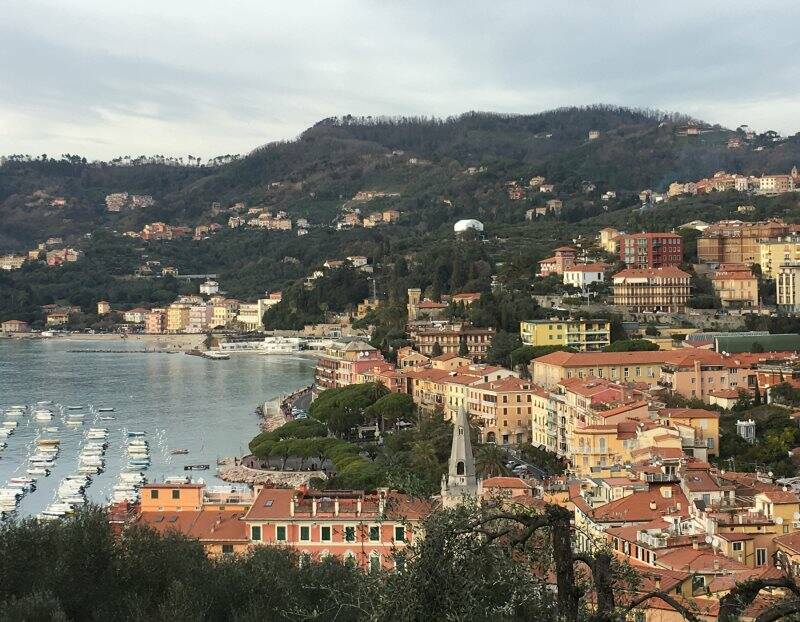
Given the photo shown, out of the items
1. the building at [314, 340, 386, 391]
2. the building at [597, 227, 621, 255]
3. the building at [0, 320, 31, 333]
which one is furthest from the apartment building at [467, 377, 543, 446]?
the building at [0, 320, 31, 333]

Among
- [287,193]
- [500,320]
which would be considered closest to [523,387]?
[500,320]

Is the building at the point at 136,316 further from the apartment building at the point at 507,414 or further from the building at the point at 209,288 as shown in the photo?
the apartment building at the point at 507,414

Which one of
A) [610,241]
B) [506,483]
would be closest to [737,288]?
[610,241]

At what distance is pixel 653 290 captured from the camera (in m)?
33.6

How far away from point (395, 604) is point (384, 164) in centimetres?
10272

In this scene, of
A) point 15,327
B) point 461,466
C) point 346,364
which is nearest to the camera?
point 461,466

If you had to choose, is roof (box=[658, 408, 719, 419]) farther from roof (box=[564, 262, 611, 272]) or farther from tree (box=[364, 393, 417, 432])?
roof (box=[564, 262, 611, 272])

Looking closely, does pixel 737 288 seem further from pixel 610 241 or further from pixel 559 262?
pixel 610 241

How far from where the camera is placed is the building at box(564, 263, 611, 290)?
118 ft

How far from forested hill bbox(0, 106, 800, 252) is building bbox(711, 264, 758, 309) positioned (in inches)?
1205

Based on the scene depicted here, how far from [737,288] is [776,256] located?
8.69ft

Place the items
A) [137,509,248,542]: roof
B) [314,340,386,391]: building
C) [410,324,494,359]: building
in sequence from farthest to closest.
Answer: [410,324,494,359]: building < [314,340,386,391]: building < [137,509,248,542]: roof

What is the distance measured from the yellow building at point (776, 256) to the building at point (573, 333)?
7719 mm

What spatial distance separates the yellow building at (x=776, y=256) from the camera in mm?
35062
